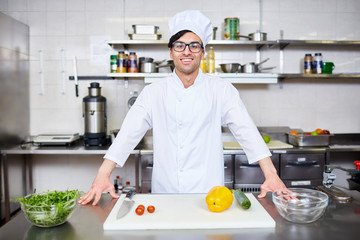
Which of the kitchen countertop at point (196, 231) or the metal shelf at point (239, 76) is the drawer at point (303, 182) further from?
the kitchen countertop at point (196, 231)

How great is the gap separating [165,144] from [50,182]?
236 centimetres

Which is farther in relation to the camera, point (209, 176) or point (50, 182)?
point (50, 182)

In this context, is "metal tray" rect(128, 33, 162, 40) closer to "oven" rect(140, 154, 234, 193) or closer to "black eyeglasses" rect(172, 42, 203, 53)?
"oven" rect(140, 154, 234, 193)

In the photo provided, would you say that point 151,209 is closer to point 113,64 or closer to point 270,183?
point 270,183

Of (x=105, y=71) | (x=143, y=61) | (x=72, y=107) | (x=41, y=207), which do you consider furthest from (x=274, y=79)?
(x=41, y=207)

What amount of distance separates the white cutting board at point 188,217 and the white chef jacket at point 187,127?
432 millimetres

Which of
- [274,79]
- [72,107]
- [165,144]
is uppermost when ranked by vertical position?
[274,79]

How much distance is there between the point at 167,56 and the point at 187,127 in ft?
6.52

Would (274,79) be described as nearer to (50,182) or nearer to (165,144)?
(165,144)

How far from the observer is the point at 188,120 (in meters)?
1.83

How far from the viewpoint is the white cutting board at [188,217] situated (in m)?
1.15

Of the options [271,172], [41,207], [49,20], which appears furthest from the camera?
[49,20]

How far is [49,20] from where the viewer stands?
3.63 meters

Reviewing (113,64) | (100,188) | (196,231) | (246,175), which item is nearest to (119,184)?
(113,64)
